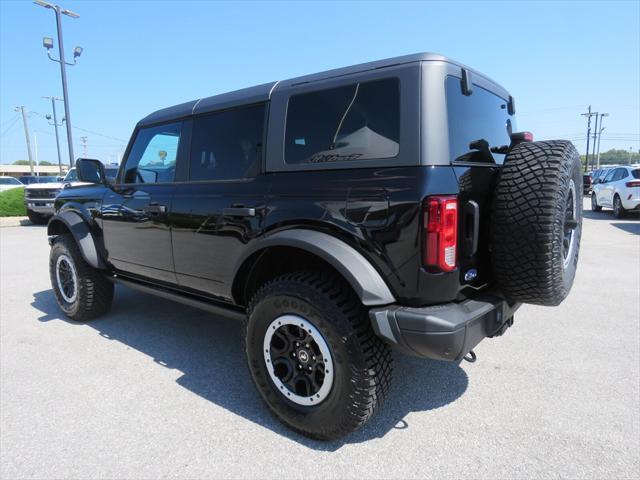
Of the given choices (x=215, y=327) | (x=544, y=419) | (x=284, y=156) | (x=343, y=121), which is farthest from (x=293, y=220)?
(x=215, y=327)

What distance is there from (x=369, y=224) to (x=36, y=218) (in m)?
16.2

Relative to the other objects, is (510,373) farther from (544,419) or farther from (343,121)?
(343,121)

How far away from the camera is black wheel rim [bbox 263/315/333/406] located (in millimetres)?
2240

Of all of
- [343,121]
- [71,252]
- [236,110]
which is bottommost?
[71,252]

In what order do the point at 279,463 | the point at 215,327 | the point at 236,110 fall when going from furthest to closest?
1. the point at 215,327
2. the point at 236,110
3. the point at 279,463

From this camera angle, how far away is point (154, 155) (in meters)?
3.58

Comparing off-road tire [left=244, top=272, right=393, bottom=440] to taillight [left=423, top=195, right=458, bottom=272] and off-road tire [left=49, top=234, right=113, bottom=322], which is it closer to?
taillight [left=423, top=195, right=458, bottom=272]

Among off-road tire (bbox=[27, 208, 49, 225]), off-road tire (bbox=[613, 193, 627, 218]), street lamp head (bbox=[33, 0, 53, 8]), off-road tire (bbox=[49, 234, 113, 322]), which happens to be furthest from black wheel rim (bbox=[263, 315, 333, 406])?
street lamp head (bbox=[33, 0, 53, 8])

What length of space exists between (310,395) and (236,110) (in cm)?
194

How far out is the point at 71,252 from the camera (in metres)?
4.09

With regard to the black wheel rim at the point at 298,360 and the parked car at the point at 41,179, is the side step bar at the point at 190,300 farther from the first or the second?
the parked car at the point at 41,179

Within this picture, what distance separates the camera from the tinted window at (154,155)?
3344mm

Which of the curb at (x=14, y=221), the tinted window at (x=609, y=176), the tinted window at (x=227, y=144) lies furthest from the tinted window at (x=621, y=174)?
the curb at (x=14, y=221)

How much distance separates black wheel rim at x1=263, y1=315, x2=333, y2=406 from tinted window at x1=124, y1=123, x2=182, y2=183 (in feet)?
5.47
